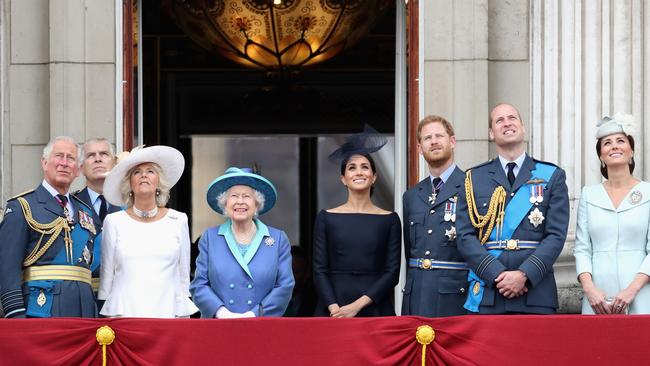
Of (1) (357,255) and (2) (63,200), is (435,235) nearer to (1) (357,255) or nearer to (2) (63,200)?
(1) (357,255)

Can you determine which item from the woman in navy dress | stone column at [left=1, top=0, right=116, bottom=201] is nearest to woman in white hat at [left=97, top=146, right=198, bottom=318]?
the woman in navy dress

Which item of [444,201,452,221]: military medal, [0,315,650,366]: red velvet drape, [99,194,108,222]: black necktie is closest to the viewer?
[0,315,650,366]: red velvet drape

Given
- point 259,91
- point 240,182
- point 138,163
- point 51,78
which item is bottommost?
point 240,182

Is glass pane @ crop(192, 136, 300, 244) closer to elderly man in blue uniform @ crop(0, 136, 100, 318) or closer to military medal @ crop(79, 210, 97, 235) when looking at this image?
military medal @ crop(79, 210, 97, 235)

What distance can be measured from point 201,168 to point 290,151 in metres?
1.01

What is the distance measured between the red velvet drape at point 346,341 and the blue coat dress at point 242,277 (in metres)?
0.88

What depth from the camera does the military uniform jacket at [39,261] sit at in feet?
27.0

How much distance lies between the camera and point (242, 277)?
873 centimetres

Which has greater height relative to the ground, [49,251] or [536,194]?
[536,194]

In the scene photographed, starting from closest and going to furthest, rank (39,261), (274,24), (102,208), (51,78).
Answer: (39,261) → (102,208) → (51,78) → (274,24)

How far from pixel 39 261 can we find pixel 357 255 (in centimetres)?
189

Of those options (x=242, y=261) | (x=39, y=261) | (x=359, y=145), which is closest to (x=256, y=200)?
(x=242, y=261)

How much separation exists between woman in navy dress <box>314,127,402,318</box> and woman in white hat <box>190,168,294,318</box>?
1.22ft

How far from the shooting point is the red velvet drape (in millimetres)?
7762
